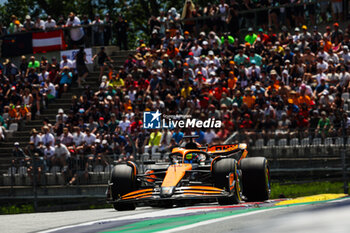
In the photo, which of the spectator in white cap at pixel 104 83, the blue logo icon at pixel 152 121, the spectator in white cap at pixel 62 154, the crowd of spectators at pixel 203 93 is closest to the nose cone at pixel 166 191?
the crowd of spectators at pixel 203 93

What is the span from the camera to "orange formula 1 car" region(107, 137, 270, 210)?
10.5m

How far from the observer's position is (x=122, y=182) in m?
11.3

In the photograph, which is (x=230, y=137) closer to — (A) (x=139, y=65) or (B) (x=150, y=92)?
(B) (x=150, y=92)

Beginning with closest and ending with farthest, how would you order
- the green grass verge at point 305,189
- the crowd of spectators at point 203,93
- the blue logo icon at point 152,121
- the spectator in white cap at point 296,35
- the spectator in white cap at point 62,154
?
the green grass verge at point 305,189 → the spectator in white cap at point 62,154 → the crowd of spectators at point 203,93 → the blue logo icon at point 152,121 → the spectator in white cap at point 296,35

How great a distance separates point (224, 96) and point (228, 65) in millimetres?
2608

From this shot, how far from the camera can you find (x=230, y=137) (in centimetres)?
1722

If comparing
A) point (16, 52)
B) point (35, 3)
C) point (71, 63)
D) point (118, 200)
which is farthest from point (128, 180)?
point (35, 3)

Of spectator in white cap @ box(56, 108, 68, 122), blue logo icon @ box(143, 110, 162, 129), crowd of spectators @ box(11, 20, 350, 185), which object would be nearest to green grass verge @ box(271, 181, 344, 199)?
crowd of spectators @ box(11, 20, 350, 185)

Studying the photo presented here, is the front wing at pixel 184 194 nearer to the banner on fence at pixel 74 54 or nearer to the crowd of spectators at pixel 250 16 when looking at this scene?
the crowd of spectators at pixel 250 16

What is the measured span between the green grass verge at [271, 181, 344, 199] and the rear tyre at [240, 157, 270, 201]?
4.71 meters

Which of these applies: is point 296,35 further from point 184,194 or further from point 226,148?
point 184,194

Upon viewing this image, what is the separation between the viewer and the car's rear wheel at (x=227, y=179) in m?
10.6

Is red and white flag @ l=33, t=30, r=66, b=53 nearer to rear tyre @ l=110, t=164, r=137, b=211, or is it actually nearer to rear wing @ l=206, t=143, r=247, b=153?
rear wing @ l=206, t=143, r=247, b=153

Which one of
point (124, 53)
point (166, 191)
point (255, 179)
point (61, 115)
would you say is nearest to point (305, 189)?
point (255, 179)
